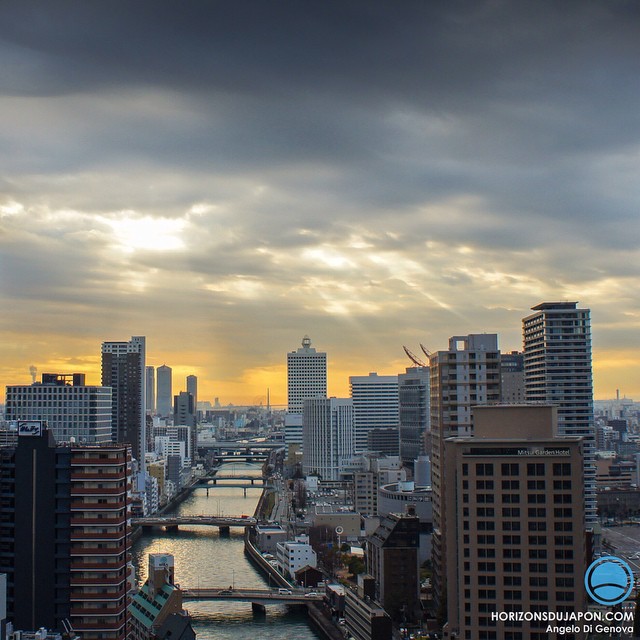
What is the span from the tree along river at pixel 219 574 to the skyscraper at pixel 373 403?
34.5ft

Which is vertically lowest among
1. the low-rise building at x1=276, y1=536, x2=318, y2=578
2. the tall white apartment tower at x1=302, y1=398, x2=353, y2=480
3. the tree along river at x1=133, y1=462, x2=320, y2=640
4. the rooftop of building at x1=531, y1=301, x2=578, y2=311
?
the tree along river at x1=133, y1=462, x2=320, y2=640

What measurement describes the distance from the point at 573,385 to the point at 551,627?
11404 millimetres

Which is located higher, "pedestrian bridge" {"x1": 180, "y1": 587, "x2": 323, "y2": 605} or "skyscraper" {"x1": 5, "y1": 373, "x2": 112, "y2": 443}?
"skyscraper" {"x1": 5, "y1": 373, "x2": 112, "y2": 443}

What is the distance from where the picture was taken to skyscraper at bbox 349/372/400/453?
4098 cm

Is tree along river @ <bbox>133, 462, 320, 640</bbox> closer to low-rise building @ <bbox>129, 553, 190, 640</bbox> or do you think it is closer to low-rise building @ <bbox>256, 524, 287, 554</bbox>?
low-rise building @ <bbox>256, 524, 287, 554</bbox>

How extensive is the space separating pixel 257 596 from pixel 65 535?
6877 mm

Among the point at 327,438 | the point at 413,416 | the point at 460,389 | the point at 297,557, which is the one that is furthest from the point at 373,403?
the point at 460,389

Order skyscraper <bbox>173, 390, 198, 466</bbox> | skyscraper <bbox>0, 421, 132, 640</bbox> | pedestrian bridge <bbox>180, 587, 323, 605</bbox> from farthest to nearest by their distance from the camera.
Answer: skyscraper <bbox>173, 390, 198, 466</bbox> → pedestrian bridge <bbox>180, 587, 323, 605</bbox> → skyscraper <bbox>0, 421, 132, 640</bbox>

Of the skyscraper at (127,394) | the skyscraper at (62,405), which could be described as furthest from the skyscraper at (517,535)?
the skyscraper at (127,394)

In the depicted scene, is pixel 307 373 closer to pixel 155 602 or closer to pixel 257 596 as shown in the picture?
pixel 257 596

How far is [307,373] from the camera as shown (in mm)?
52000

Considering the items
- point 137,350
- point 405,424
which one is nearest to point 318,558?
point 405,424

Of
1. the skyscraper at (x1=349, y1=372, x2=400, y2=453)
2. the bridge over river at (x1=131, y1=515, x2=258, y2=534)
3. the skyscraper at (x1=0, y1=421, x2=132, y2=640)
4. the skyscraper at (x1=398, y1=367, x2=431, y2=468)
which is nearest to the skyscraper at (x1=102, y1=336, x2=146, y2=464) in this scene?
the bridge over river at (x1=131, y1=515, x2=258, y2=534)

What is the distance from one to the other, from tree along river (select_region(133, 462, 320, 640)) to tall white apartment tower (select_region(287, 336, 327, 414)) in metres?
19.9
